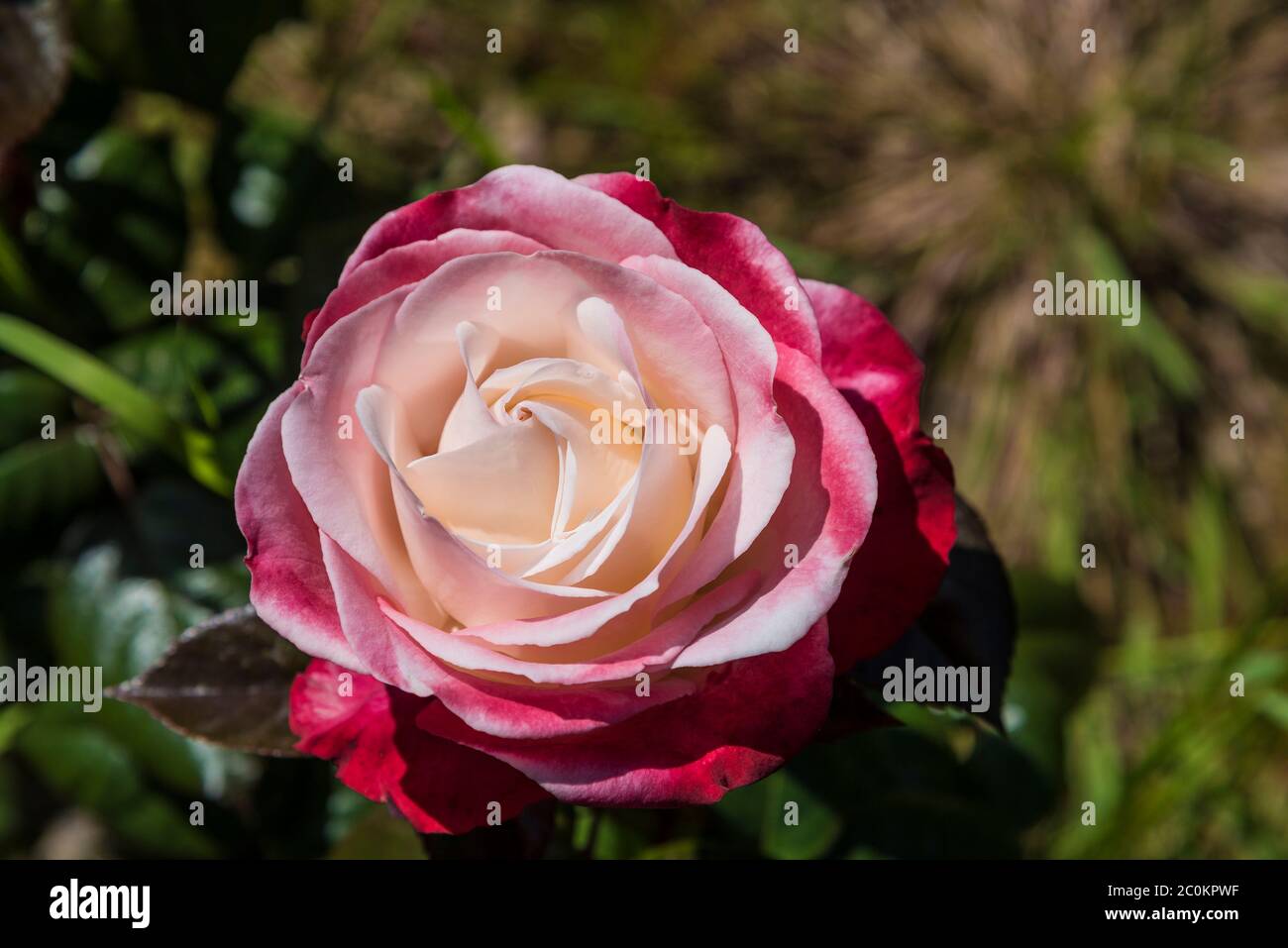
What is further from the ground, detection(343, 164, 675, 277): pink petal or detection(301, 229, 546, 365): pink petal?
detection(343, 164, 675, 277): pink petal

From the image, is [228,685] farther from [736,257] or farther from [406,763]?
[736,257]

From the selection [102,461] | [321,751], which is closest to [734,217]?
[321,751]

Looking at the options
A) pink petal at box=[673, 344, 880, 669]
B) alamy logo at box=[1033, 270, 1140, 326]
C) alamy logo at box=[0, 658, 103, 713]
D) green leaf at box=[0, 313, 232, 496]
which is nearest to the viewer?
pink petal at box=[673, 344, 880, 669]

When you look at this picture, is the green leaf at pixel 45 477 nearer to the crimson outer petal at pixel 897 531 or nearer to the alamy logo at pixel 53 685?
the alamy logo at pixel 53 685

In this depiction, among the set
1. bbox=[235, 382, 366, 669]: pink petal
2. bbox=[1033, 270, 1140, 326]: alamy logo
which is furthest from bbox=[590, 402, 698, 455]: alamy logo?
bbox=[1033, 270, 1140, 326]: alamy logo

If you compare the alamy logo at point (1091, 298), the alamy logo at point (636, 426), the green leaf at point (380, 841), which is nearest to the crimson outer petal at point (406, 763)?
the alamy logo at point (636, 426)

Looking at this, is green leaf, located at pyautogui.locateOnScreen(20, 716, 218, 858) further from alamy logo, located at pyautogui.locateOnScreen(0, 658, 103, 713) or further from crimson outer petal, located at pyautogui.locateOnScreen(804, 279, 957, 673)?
crimson outer petal, located at pyautogui.locateOnScreen(804, 279, 957, 673)
